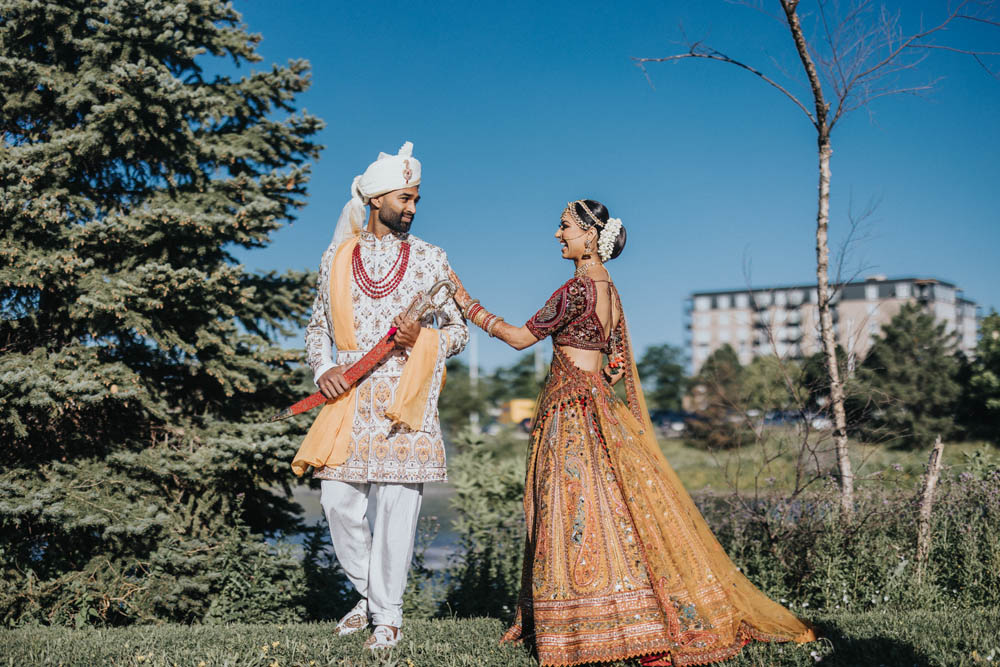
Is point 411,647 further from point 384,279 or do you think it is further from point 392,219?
point 392,219

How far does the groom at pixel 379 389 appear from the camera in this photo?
13.8ft

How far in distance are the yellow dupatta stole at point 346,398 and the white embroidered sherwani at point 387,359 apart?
40mm

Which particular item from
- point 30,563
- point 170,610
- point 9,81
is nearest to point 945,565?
point 170,610

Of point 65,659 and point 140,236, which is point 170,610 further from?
point 140,236

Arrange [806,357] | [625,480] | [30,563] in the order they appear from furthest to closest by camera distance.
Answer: [806,357] < [30,563] < [625,480]

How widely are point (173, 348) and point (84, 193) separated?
157 centimetres

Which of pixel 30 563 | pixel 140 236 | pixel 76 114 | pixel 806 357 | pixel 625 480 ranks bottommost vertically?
pixel 30 563

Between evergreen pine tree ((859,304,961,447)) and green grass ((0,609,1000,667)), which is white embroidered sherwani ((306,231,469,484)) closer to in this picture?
green grass ((0,609,1000,667))

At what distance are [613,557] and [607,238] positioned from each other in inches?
70.6

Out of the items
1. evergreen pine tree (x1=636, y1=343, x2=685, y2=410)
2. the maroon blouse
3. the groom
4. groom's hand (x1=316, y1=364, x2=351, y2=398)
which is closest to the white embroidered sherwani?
the groom

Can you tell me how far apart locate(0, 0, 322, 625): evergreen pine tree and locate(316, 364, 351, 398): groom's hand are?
2.01 meters

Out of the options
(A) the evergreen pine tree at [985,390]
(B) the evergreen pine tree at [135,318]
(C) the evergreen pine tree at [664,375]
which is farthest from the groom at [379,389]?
(C) the evergreen pine tree at [664,375]

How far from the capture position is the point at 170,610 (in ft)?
19.4

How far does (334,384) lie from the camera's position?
4281 mm
